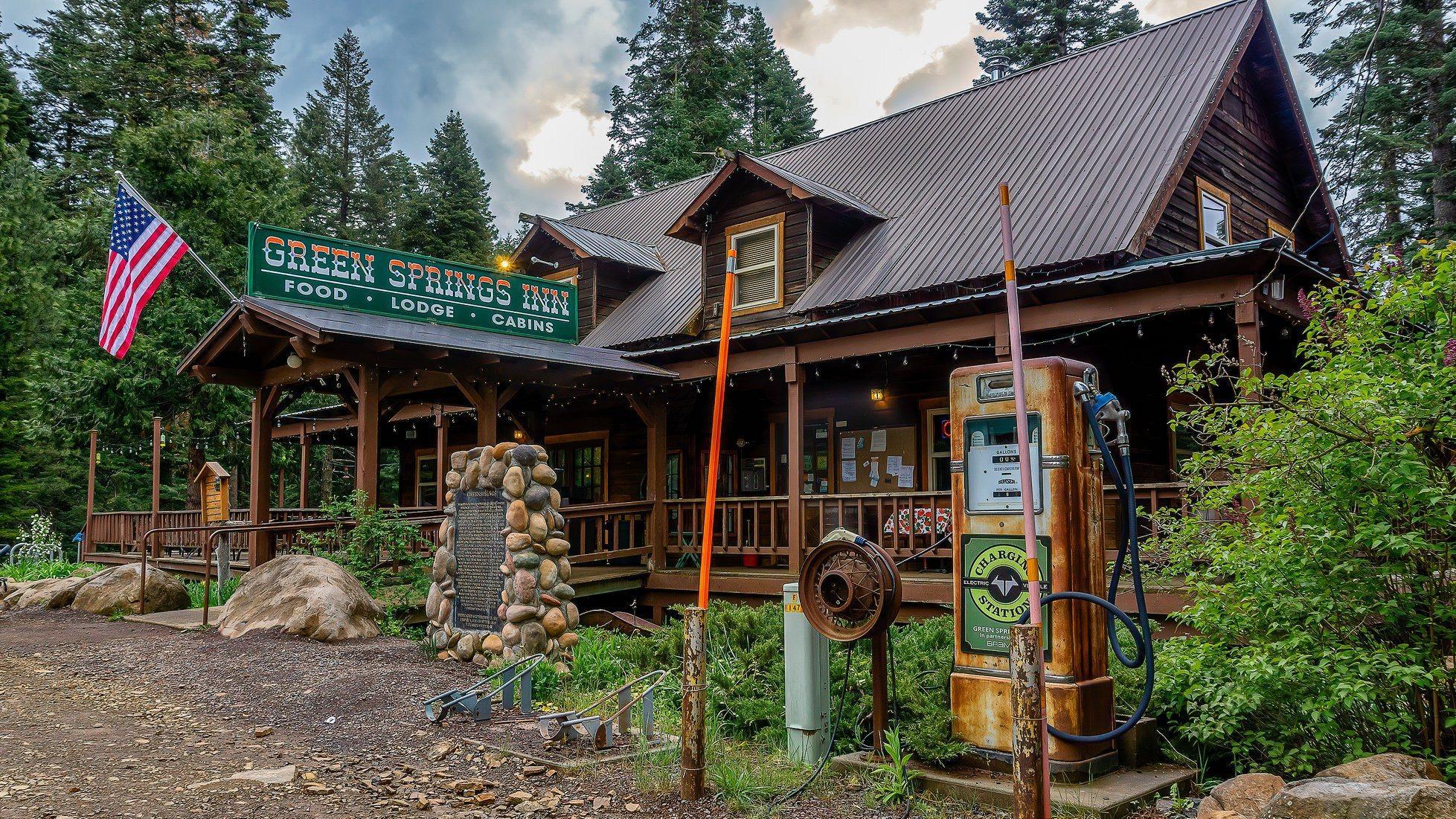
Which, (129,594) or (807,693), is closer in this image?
(807,693)

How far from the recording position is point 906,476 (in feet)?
45.2

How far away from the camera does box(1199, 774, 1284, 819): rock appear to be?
402 cm

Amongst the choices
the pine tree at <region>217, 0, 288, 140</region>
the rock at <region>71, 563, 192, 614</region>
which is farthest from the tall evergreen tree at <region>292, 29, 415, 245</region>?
the rock at <region>71, 563, 192, 614</region>

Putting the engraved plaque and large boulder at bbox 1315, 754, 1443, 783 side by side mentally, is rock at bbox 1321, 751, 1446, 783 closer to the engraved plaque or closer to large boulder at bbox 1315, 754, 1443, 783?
large boulder at bbox 1315, 754, 1443, 783

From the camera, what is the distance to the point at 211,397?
21.6 metres

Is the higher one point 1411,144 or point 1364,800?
point 1411,144

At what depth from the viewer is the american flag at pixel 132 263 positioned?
13.0 metres

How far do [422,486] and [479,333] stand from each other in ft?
36.5

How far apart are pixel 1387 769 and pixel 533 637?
239 inches

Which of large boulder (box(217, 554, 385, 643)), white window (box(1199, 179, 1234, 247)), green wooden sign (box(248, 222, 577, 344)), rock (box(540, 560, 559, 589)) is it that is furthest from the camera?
white window (box(1199, 179, 1234, 247))

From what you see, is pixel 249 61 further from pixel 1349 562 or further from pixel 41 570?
pixel 1349 562

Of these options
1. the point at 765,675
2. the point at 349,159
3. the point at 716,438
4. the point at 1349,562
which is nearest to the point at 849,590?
the point at 716,438

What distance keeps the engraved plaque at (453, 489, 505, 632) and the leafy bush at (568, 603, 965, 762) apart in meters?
0.89

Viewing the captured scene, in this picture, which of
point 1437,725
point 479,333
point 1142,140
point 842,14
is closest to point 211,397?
point 479,333
